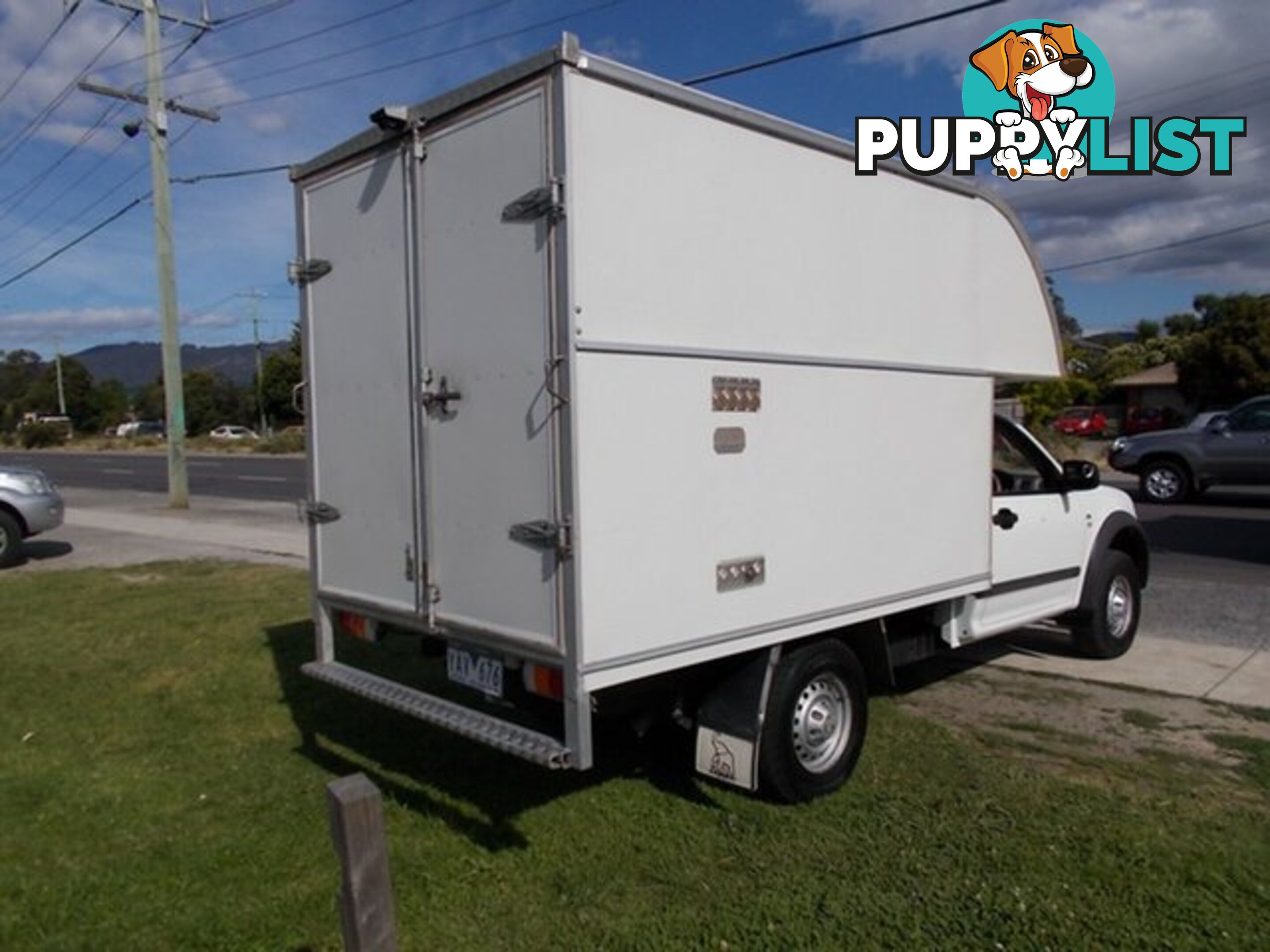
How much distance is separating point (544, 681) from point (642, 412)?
3.47ft

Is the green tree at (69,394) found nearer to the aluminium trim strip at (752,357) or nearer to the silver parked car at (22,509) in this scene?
the silver parked car at (22,509)

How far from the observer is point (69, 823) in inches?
177

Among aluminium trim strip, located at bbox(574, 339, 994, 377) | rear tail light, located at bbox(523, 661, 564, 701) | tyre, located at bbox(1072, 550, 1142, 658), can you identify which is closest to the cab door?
tyre, located at bbox(1072, 550, 1142, 658)

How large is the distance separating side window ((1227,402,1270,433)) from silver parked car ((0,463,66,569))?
1779 cm

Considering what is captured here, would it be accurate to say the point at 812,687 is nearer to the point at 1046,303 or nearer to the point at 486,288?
the point at 486,288

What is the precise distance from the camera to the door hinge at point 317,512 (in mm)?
4957

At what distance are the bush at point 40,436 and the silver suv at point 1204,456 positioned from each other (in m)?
73.4

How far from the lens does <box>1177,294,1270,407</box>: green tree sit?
1556 inches

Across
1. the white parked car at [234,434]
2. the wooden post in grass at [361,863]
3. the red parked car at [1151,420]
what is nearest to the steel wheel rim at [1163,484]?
the wooden post in grass at [361,863]

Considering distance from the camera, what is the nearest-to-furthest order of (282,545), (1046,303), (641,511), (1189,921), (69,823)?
(1189,921)
(641,511)
(69,823)
(1046,303)
(282,545)

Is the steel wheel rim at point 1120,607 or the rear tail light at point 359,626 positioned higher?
the rear tail light at point 359,626

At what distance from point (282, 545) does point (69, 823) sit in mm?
9297

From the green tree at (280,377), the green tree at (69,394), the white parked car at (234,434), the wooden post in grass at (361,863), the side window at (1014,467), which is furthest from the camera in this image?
the green tree at (69,394)

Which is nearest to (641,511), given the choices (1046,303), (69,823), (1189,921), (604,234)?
(604,234)
